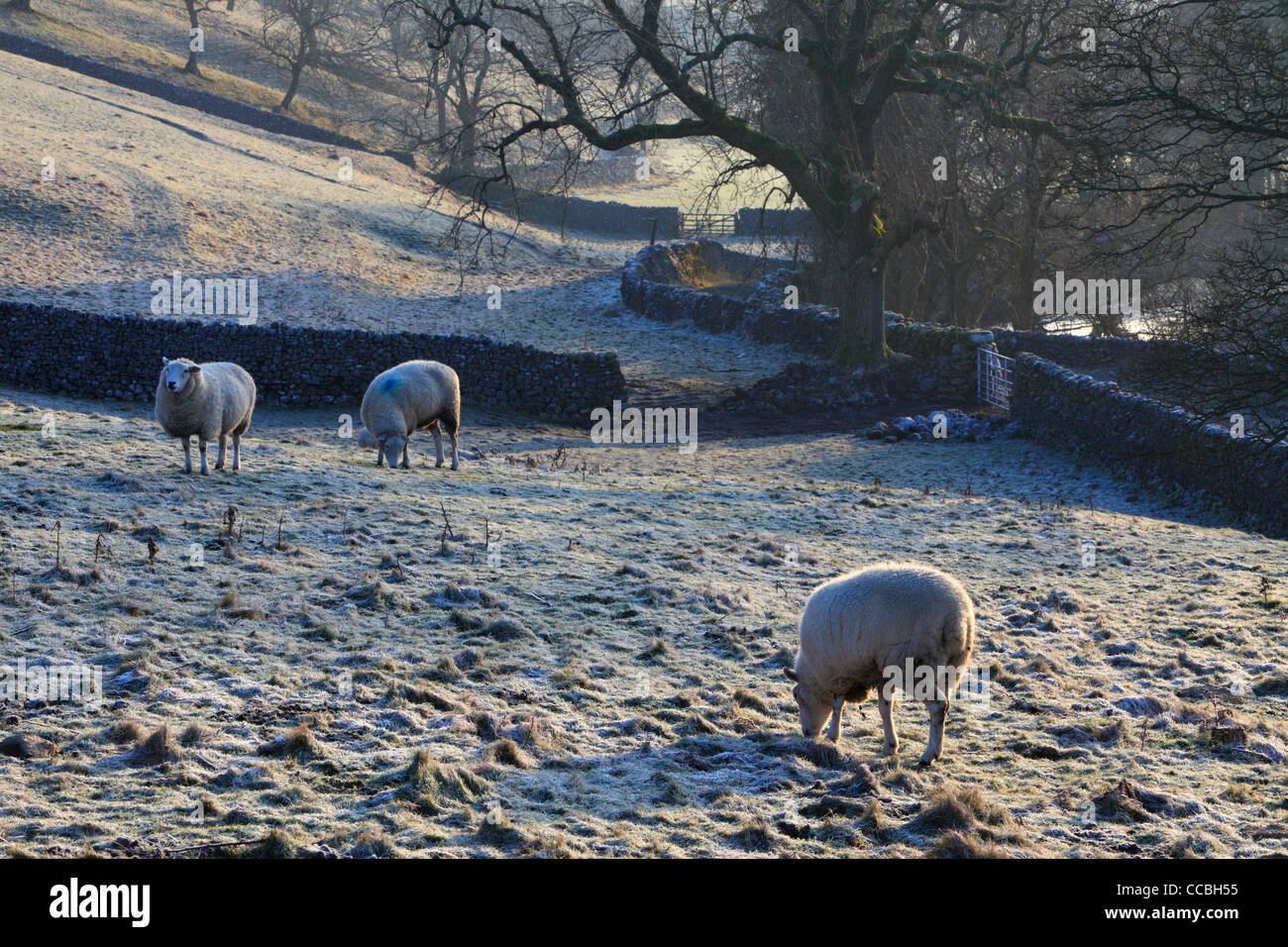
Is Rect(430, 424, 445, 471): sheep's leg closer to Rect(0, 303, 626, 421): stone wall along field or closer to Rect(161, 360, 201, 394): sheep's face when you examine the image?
Rect(161, 360, 201, 394): sheep's face

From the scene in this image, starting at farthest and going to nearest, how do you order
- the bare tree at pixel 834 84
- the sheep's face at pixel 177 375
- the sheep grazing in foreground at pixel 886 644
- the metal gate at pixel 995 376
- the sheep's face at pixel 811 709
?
the metal gate at pixel 995 376 → the bare tree at pixel 834 84 → the sheep's face at pixel 177 375 → the sheep's face at pixel 811 709 → the sheep grazing in foreground at pixel 886 644

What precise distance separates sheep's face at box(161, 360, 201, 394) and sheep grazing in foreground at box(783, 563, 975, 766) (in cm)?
818

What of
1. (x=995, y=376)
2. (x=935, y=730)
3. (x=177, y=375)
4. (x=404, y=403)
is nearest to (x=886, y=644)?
(x=935, y=730)

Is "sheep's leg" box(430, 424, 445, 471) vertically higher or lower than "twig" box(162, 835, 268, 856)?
higher

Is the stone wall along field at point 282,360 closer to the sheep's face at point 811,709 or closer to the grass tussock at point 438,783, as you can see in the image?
the sheep's face at point 811,709

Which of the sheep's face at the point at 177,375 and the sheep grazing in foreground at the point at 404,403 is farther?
the sheep grazing in foreground at the point at 404,403

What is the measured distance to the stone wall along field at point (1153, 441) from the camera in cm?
1493

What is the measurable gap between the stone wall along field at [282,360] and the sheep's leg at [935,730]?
A: 15989 millimetres

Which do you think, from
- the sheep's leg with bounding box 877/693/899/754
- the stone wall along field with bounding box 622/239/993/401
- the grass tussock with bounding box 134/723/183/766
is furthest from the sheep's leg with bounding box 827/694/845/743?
the stone wall along field with bounding box 622/239/993/401

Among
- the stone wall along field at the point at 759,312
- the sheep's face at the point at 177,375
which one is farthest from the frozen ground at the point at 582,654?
the stone wall along field at the point at 759,312

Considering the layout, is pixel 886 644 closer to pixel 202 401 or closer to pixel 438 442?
pixel 202 401

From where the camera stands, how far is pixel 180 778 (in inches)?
233

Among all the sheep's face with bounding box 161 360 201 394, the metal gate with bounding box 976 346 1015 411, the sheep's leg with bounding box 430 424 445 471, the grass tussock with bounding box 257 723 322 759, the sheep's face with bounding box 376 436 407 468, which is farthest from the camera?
the metal gate with bounding box 976 346 1015 411

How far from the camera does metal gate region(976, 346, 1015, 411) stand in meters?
23.1
